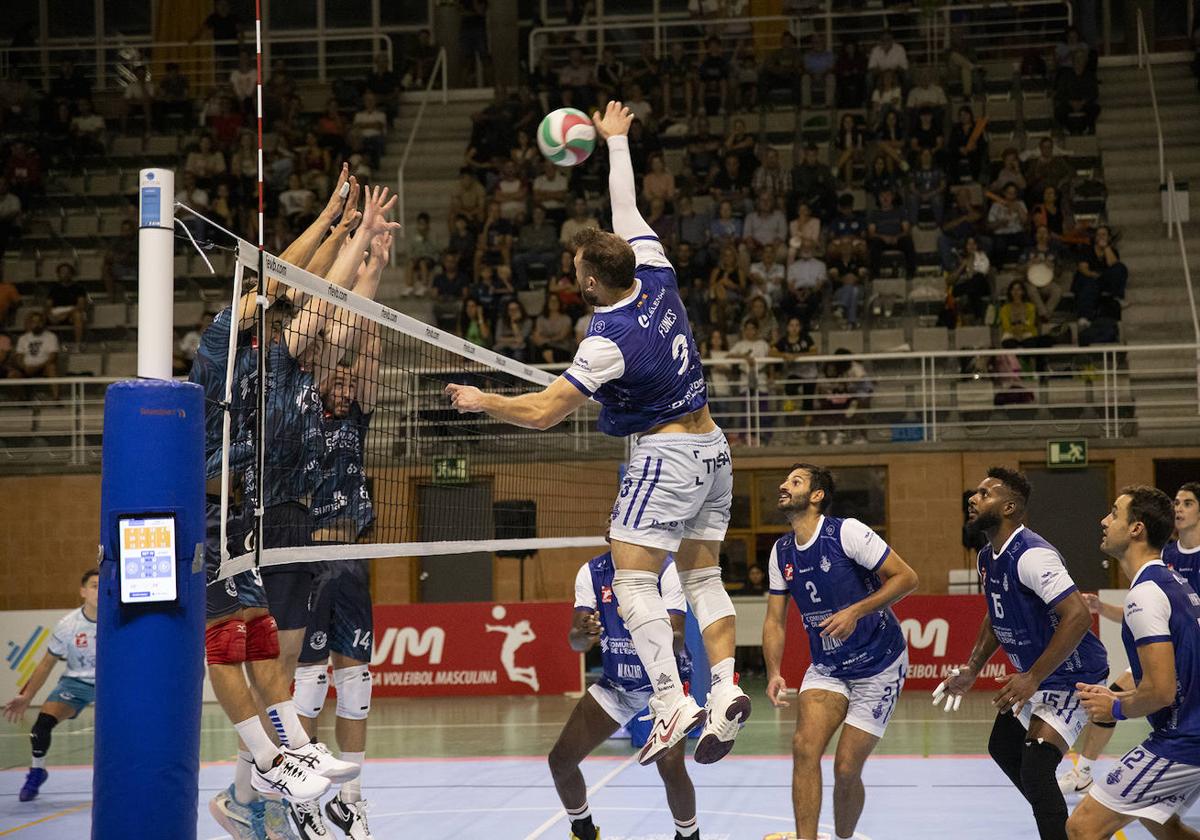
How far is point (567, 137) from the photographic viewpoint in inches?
272

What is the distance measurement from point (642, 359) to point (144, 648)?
8.05 feet

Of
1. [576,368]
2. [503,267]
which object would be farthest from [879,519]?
[576,368]

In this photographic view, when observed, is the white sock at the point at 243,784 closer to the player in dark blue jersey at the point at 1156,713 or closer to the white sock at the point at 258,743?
the white sock at the point at 258,743

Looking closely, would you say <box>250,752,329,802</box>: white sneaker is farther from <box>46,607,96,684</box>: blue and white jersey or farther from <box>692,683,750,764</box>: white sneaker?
<box>46,607,96,684</box>: blue and white jersey

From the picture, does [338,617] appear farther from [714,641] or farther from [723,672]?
[723,672]

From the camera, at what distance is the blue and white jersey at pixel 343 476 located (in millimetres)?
7746

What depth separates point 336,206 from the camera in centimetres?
743

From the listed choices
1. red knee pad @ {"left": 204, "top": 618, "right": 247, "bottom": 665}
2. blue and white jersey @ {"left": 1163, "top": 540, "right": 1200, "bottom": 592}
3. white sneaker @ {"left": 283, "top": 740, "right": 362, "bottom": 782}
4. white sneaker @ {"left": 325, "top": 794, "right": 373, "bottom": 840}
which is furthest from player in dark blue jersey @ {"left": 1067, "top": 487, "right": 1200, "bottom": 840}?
red knee pad @ {"left": 204, "top": 618, "right": 247, "bottom": 665}

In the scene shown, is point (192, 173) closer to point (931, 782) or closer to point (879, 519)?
point (879, 519)

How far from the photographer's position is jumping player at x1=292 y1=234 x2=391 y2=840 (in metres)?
7.78

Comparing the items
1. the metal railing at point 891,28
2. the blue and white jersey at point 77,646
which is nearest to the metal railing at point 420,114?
the metal railing at point 891,28

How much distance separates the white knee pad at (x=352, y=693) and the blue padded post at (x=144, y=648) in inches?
130

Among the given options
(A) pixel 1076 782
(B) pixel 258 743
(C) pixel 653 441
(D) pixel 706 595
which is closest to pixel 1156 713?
(D) pixel 706 595

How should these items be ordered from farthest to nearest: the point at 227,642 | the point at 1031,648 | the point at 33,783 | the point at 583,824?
the point at 33,783, the point at 583,824, the point at 1031,648, the point at 227,642
